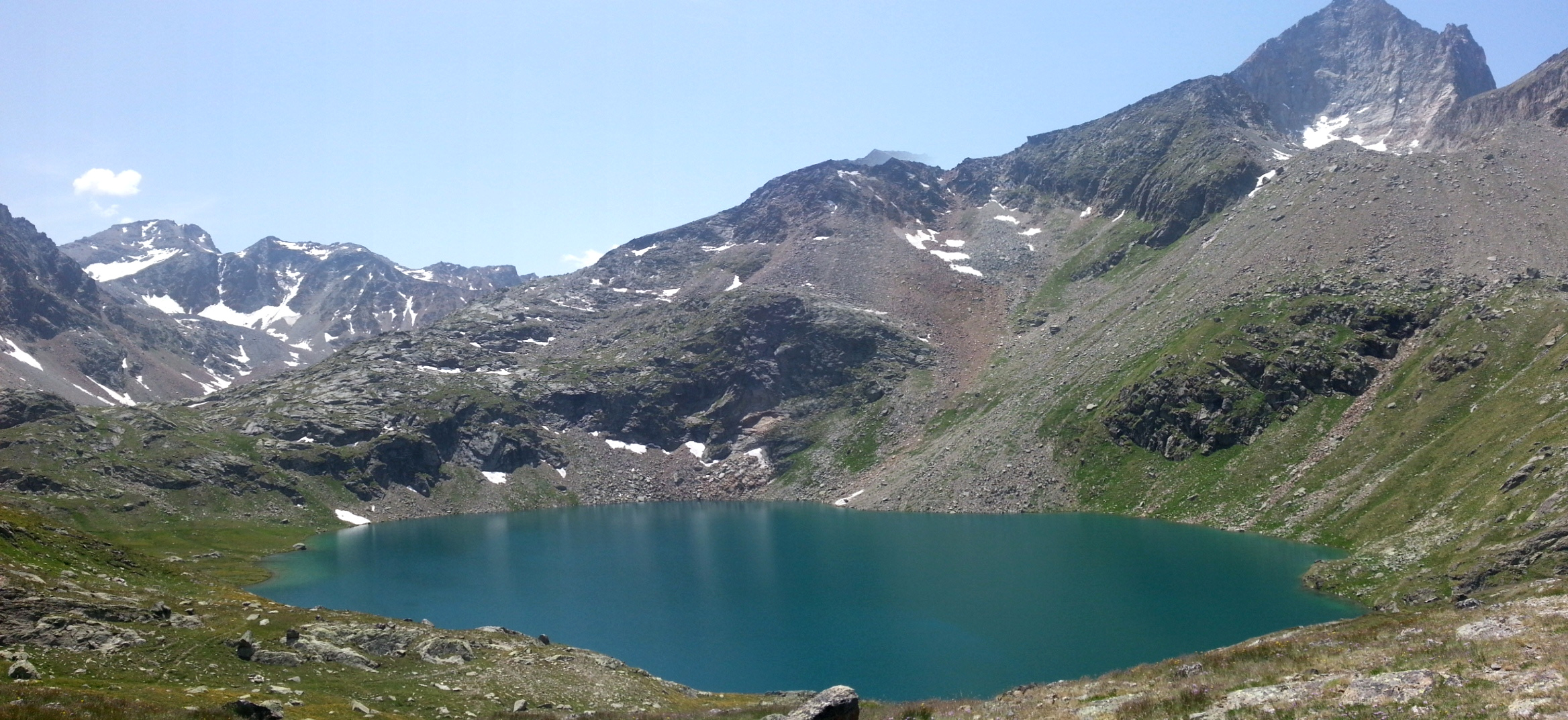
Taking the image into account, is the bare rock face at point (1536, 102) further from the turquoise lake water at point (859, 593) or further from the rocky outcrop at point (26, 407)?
the rocky outcrop at point (26, 407)

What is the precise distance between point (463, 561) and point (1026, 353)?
12204 cm

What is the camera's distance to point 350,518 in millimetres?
156500

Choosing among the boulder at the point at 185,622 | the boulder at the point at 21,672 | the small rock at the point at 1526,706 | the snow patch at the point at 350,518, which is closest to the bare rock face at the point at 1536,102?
the small rock at the point at 1526,706

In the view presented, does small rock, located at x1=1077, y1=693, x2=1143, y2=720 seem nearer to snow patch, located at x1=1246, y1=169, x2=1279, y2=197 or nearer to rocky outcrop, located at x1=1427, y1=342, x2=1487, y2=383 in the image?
rocky outcrop, located at x1=1427, y1=342, x2=1487, y2=383

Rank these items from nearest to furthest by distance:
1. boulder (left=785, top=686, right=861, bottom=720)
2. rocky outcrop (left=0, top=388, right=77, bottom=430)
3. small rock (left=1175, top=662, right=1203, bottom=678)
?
boulder (left=785, top=686, right=861, bottom=720) < small rock (left=1175, top=662, right=1203, bottom=678) < rocky outcrop (left=0, top=388, right=77, bottom=430)

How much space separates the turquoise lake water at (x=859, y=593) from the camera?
58781 mm

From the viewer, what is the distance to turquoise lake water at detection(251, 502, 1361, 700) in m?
58.8

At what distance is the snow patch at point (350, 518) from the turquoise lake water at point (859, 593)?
2336 cm

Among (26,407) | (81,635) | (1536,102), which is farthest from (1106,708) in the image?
(1536,102)

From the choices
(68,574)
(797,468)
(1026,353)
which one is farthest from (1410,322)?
(68,574)

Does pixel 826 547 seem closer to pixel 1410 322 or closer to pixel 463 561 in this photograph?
pixel 463 561

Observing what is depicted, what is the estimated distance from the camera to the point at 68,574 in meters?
41.3

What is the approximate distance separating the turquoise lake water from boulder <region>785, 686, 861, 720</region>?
29.2 meters

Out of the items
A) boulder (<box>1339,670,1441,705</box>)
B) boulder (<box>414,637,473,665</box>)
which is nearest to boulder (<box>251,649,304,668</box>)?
boulder (<box>414,637,473,665</box>)
